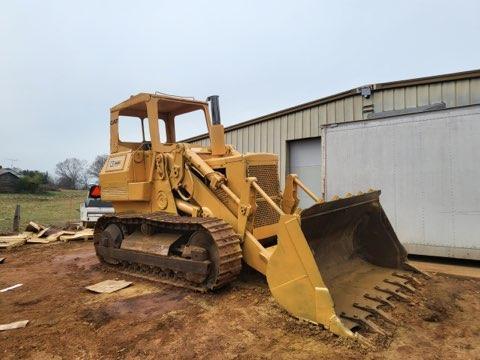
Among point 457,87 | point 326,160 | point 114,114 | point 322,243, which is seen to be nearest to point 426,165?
point 326,160

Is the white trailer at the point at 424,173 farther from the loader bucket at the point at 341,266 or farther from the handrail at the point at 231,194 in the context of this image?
the handrail at the point at 231,194

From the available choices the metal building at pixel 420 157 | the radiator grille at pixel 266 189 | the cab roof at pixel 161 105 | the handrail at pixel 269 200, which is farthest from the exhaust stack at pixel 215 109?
the metal building at pixel 420 157

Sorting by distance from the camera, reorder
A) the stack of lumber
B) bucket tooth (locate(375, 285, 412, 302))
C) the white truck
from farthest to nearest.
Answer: the white truck → the stack of lumber → bucket tooth (locate(375, 285, 412, 302))

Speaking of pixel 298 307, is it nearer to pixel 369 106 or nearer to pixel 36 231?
→ pixel 369 106

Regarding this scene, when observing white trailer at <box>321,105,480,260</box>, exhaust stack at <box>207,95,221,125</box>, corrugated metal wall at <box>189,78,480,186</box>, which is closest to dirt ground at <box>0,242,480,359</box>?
white trailer at <box>321,105,480,260</box>

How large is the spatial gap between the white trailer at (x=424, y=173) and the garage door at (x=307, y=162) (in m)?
2.99

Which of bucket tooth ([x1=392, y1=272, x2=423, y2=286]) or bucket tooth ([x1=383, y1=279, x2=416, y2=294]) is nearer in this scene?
bucket tooth ([x1=383, y1=279, x2=416, y2=294])

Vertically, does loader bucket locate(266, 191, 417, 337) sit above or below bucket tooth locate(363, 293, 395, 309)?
Result: above

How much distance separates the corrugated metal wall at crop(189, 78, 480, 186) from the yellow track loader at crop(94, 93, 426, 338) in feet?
15.6

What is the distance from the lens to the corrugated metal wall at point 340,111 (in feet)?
28.8

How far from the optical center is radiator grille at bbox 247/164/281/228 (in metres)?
5.63

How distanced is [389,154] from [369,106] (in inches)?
108

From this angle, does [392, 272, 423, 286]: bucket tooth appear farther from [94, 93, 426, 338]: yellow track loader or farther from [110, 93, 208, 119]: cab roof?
[110, 93, 208, 119]: cab roof

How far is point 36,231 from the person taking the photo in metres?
11.1
